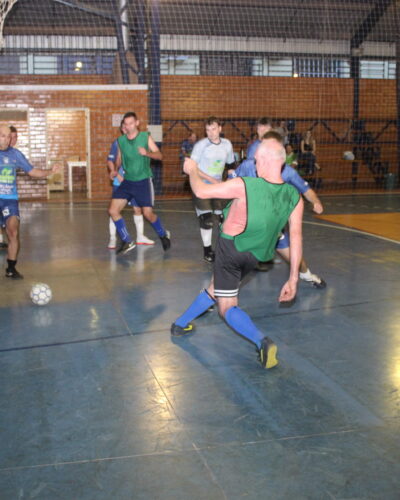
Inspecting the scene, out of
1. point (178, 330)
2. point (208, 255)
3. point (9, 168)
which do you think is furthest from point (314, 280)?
point (9, 168)

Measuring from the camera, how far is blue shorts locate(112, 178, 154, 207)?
30.5 feet

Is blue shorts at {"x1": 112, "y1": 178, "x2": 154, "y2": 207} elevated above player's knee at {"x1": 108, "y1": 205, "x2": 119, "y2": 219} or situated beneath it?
elevated above

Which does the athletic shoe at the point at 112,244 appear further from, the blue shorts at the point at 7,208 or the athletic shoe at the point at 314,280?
the athletic shoe at the point at 314,280

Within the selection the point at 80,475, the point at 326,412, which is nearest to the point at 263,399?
the point at 326,412

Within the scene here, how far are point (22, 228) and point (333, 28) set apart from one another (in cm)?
1746

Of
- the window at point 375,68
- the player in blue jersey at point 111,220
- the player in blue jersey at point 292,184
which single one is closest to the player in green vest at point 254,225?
the player in blue jersey at point 292,184

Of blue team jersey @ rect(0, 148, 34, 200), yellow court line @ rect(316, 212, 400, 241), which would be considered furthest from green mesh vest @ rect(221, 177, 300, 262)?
yellow court line @ rect(316, 212, 400, 241)

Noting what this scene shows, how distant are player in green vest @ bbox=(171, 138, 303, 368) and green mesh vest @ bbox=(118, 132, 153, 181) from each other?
461 centimetres

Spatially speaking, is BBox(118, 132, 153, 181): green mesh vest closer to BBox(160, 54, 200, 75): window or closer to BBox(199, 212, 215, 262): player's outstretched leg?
BBox(199, 212, 215, 262): player's outstretched leg

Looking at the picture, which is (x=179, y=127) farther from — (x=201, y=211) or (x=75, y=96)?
(x=201, y=211)

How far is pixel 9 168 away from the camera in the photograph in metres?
7.66

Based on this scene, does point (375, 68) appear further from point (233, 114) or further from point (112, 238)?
point (112, 238)

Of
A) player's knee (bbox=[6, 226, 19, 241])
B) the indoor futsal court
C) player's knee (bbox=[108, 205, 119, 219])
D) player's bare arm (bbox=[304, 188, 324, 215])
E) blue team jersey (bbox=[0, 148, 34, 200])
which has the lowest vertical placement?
the indoor futsal court

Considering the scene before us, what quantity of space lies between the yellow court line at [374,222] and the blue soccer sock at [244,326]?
21.9 ft
